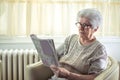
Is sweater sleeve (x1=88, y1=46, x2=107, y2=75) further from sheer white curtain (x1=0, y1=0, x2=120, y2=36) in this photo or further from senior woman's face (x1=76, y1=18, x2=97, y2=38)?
sheer white curtain (x1=0, y1=0, x2=120, y2=36)

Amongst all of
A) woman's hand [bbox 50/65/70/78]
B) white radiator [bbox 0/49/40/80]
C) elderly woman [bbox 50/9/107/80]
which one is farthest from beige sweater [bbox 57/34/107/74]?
white radiator [bbox 0/49/40/80]

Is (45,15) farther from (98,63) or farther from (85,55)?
(98,63)

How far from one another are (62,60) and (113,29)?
105 cm

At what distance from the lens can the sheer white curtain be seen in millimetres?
2980

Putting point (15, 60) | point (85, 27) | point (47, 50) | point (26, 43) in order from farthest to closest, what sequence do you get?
1. point (26, 43)
2. point (15, 60)
3. point (85, 27)
4. point (47, 50)

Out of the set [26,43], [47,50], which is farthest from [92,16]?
[26,43]

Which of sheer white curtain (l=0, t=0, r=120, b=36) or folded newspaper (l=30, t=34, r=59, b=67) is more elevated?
sheer white curtain (l=0, t=0, r=120, b=36)

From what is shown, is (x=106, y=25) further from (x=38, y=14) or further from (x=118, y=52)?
(x=38, y=14)

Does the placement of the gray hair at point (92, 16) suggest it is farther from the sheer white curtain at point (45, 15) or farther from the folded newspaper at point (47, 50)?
the sheer white curtain at point (45, 15)

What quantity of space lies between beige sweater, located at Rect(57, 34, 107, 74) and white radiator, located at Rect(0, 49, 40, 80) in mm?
616

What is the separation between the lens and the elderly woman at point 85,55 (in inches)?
78.9

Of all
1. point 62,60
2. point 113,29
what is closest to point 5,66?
point 62,60

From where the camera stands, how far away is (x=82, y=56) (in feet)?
7.04

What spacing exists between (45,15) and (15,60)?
2.12ft
